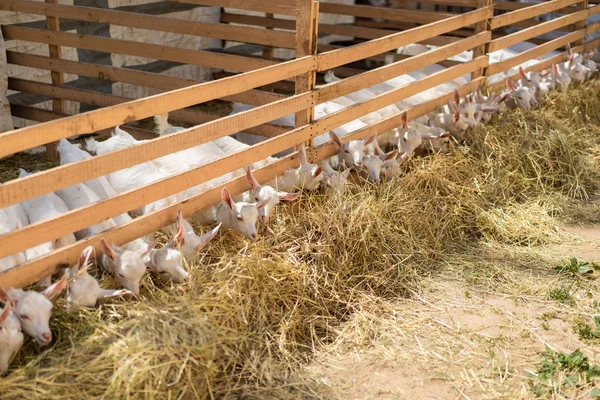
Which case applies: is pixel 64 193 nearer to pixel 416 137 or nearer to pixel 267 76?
pixel 267 76

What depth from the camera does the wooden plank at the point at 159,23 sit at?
19.4 feet

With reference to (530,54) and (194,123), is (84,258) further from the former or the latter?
(530,54)

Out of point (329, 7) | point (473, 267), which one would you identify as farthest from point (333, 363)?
point (329, 7)

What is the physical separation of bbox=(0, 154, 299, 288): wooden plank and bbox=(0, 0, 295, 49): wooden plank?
0.93m

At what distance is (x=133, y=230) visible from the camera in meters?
4.60

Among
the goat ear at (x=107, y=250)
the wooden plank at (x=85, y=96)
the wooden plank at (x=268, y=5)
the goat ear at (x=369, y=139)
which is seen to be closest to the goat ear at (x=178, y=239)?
the goat ear at (x=107, y=250)

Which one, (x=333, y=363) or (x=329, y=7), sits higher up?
(x=329, y=7)

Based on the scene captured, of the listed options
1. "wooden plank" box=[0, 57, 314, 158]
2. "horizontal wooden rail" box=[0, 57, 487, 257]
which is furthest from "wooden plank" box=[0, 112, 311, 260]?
"wooden plank" box=[0, 57, 314, 158]

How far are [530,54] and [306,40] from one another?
4.40 metres

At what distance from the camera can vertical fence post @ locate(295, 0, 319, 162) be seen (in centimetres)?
547

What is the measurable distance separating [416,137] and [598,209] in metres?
1.78

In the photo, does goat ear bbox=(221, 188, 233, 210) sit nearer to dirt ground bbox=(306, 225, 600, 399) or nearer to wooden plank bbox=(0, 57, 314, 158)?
wooden plank bbox=(0, 57, 314, 158)

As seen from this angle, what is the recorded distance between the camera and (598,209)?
700 centimetres

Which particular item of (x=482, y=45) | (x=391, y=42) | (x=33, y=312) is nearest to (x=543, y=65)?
(x=482, y=45)
